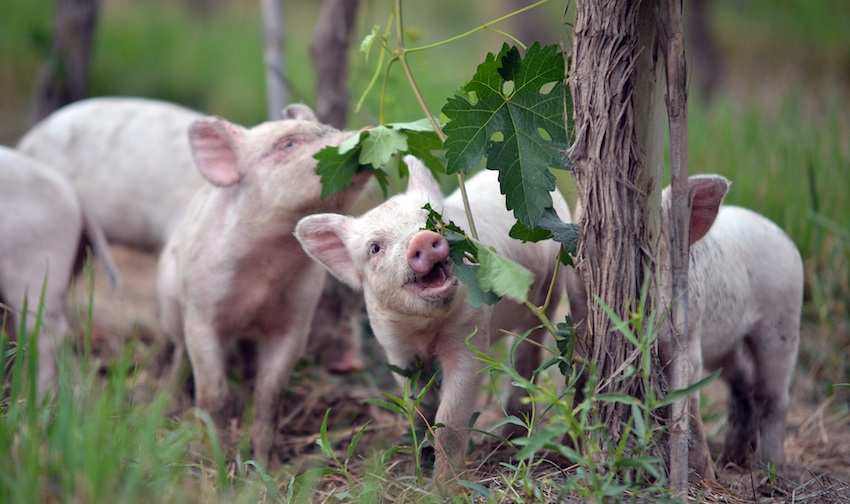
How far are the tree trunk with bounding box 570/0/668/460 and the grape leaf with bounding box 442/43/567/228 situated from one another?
0.14 meters

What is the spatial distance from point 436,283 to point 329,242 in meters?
0.51

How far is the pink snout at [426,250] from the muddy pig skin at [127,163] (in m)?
3.03

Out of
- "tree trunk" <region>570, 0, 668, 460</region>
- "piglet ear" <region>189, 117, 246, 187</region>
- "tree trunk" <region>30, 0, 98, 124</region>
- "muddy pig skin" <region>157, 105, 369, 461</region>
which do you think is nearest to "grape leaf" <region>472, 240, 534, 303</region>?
"tree trunk" <region>570, 0, 668, 460</region>

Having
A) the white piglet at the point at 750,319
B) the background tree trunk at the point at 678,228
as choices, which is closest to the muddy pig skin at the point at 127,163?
the white piglet at the point at 750,319

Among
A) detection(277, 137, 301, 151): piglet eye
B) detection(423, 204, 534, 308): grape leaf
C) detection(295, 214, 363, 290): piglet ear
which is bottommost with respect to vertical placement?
detection(295, 214, 363, 290): piglet ear

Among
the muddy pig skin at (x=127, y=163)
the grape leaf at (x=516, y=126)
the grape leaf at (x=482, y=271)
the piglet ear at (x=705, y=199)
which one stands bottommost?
the muddy pig skin at (x=127, y=163)

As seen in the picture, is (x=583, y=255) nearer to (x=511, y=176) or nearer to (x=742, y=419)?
(x=511, y=176)

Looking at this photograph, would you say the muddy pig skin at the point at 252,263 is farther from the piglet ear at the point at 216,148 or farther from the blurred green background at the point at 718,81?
the blurred green background at the point at 718,81

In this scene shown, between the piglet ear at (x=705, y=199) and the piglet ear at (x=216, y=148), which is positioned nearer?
the piglet ear at (x=705, y=199)

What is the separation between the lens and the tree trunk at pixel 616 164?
2.35m

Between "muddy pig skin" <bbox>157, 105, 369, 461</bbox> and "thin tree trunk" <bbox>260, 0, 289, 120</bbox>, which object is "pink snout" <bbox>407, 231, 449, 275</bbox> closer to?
"muddy pig skin" <bbox>157, 105, 369, 461</bbox>

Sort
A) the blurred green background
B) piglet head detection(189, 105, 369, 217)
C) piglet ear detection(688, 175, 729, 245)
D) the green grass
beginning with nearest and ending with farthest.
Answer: the green grass → piglet ear detection(688, 175, 729, 245) → piglet head detection(189, 105, 369, 217) → the blurred green background

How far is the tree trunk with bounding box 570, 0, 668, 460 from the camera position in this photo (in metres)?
2.35

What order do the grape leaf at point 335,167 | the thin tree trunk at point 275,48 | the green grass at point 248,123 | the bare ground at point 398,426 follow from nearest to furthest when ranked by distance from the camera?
the green grass at point 248,123 < the bare ground at point 398,426 < the grape leaf at point 335,167 < the thin tree trunk at point 275,48
